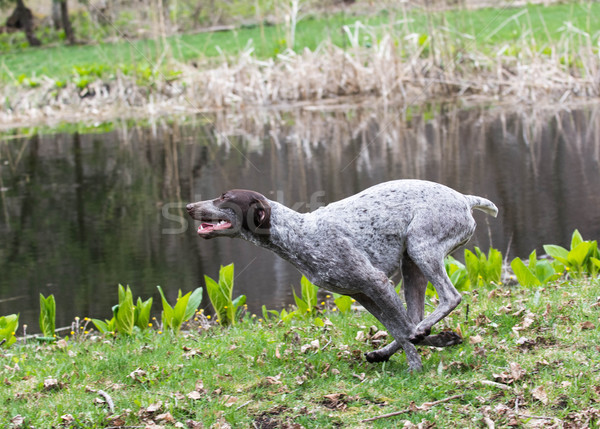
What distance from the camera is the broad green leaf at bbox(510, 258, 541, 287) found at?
7.11 metres

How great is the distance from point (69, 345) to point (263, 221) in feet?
9.12

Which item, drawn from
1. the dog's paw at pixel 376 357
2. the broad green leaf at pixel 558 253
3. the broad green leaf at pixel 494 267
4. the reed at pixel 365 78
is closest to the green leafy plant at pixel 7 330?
the dog's paw at pixel 376 357

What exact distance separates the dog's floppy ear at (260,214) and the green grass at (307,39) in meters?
16.9

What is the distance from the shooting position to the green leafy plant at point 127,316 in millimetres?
6852

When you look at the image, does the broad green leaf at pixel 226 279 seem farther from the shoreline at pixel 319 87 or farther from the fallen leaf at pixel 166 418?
the shoreline at pixel 319 87

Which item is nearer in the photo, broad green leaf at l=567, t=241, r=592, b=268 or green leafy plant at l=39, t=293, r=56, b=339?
green leafy plant at l=39, t=293, r=56, b=339

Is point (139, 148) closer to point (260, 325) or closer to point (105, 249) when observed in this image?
point (105, 249)

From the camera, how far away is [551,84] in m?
20.8

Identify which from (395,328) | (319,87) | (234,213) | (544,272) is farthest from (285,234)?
(319,87)

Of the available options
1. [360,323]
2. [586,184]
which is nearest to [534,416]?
[360,323]

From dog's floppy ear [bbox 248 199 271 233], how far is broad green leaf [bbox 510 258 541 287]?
3.01 metres

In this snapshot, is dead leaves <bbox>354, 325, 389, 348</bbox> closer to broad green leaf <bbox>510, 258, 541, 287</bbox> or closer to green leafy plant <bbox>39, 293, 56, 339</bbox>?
broad green leaf <bbox>510, 258, 541, 287</bbox>

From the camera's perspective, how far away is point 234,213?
199 inches

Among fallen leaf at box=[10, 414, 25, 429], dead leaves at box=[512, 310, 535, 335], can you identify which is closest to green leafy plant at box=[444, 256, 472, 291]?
dead leaves at box=[512, 310, 535, 335]
